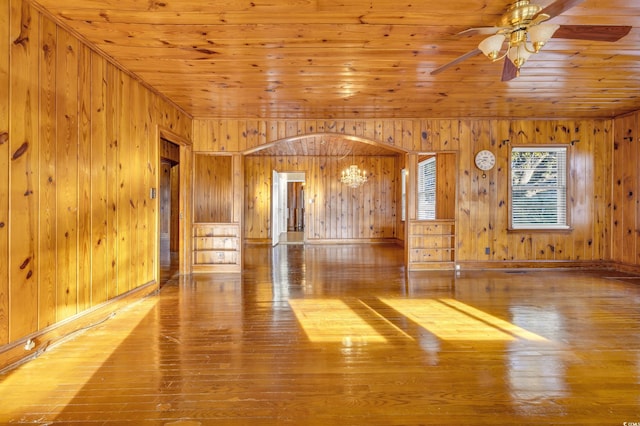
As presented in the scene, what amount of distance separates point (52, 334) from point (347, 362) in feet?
7.54

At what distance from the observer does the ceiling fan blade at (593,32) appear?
2.44m

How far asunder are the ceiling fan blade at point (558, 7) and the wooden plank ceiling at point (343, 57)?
0.07 metres

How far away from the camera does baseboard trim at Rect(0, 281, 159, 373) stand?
235 cm

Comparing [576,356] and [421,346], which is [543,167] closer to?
[576,356]

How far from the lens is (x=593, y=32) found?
2.50 metres

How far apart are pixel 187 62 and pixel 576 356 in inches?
169

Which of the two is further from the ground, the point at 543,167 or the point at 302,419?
the point at 543,167

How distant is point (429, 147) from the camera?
20.0ft

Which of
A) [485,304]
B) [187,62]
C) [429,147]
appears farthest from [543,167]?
[187,62]

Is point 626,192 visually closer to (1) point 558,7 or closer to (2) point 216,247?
(1) point 558,7

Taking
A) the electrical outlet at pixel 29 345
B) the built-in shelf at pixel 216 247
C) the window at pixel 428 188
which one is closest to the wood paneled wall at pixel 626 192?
the window at pixel 428 188

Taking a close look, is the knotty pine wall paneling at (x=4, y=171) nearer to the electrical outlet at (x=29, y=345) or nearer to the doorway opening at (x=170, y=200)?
the electrical outlet at (x=29, y=345)

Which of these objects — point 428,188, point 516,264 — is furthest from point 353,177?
point 516,264

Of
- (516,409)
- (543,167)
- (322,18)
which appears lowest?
(516,409)
